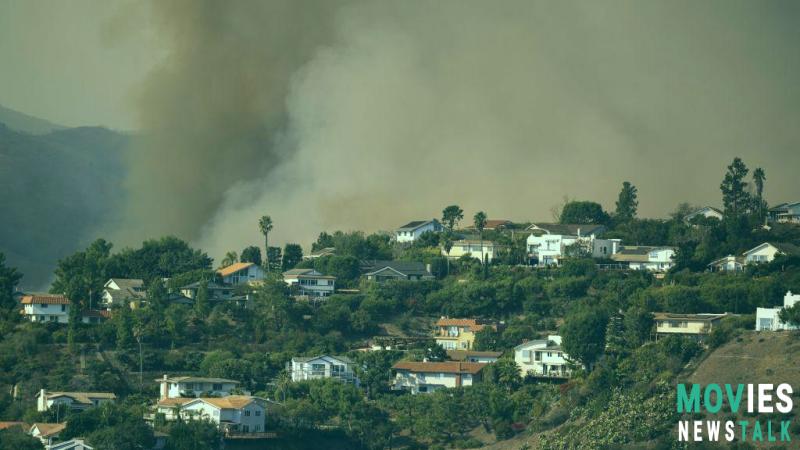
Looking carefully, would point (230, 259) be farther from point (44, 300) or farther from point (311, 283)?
point (44, 300)

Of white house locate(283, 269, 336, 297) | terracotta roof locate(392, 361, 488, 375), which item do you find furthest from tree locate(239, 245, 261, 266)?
terracotta roof locate(392, 361, 488, 375)

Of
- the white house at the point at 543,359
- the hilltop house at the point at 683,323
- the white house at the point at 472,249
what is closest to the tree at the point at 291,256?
the white house at the point at 472,249

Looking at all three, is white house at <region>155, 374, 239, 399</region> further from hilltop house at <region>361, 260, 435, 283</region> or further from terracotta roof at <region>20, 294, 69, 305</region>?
hilltop house at <region>361, 260, 435, 283</region>

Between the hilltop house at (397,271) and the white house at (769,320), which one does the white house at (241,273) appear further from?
the white house at (769,320)

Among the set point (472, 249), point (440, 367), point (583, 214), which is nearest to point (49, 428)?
point (440, 367)

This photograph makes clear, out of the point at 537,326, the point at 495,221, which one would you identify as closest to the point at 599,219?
the point at 495,221
